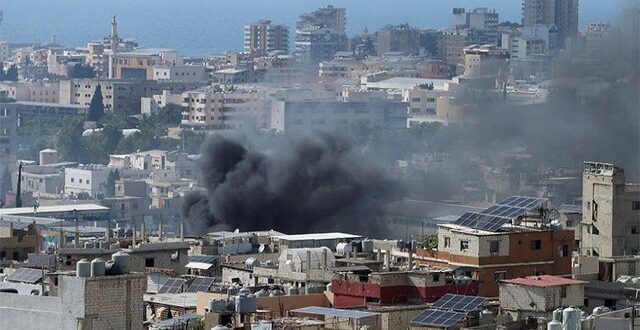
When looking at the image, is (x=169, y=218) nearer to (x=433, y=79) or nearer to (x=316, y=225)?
(x=316, y=225)

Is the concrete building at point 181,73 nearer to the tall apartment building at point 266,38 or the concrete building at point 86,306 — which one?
the tall apartment building at point 266,38

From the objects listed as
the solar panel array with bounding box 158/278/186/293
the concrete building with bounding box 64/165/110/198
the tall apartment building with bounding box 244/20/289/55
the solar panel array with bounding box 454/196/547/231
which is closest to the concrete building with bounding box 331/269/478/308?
the solar panel array with bounding box 158/278/186/293

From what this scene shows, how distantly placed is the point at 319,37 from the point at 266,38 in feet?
16.0

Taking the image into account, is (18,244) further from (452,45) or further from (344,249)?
(452,45)

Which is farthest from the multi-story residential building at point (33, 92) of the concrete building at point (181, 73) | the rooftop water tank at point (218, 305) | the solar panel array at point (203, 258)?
the rooftop water tank at point (218, 305)

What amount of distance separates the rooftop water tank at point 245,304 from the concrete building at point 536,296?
277 centimetres

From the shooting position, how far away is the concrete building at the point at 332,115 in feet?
345

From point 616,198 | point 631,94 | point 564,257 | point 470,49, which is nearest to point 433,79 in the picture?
point 470,49

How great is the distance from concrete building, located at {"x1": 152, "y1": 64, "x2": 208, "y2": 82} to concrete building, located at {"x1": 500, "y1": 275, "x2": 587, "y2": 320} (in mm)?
108864

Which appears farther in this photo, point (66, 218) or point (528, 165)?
point (528, 165)

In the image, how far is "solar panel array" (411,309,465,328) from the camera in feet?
86.7

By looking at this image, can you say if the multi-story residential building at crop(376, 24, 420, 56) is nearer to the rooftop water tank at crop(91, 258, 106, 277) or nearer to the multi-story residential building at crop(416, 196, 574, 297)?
the multi-story residential building at crop(416, 196, 574, 297)

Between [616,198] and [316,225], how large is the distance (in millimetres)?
18204

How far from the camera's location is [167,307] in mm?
30031
